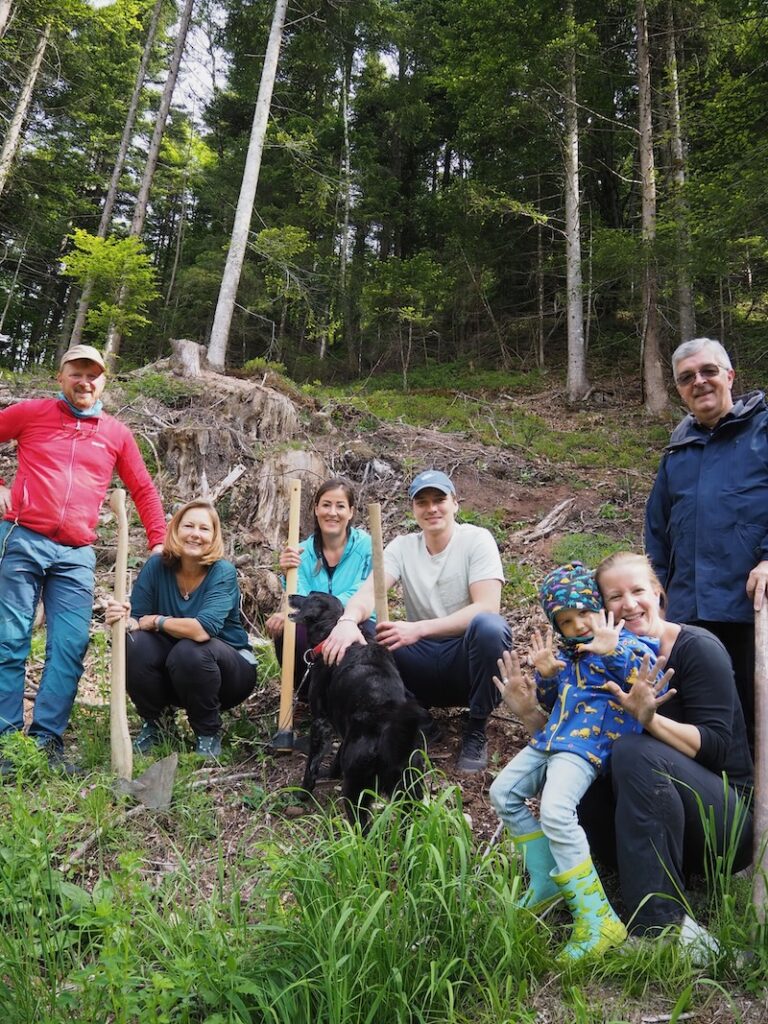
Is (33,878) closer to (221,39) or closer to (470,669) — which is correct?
→ (470,669)

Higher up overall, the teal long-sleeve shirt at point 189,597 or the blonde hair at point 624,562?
the blonde hair at point 624,562

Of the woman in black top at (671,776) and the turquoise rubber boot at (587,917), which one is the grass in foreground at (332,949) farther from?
the woman in black top at (671,776)

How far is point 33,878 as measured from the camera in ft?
7.07

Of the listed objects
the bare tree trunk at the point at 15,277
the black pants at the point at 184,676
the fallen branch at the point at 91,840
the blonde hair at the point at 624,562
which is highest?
the bare tree trunk at the point at 15,277

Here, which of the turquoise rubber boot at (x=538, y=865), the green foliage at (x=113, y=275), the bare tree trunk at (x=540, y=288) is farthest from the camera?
the bare tree trunk at (x=540, y=288)

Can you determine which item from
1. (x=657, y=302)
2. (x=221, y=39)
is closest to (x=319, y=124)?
(x=221, y=39)

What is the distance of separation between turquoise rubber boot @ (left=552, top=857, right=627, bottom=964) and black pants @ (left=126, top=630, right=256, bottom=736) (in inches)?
81.3

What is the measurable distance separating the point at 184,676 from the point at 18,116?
1732 centimetres

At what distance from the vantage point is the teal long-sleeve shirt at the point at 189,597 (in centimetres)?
370

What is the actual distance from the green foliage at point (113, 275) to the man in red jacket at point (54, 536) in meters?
12.2

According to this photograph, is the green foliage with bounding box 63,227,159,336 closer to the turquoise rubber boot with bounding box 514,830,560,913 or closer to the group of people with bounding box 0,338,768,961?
the group of people with bounding box 0,338,768,961

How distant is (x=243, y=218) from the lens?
42.1 feet

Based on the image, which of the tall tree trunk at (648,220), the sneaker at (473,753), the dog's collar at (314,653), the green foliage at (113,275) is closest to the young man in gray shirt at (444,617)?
the sneaker at (473,753)

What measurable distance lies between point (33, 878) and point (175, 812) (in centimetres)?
83
